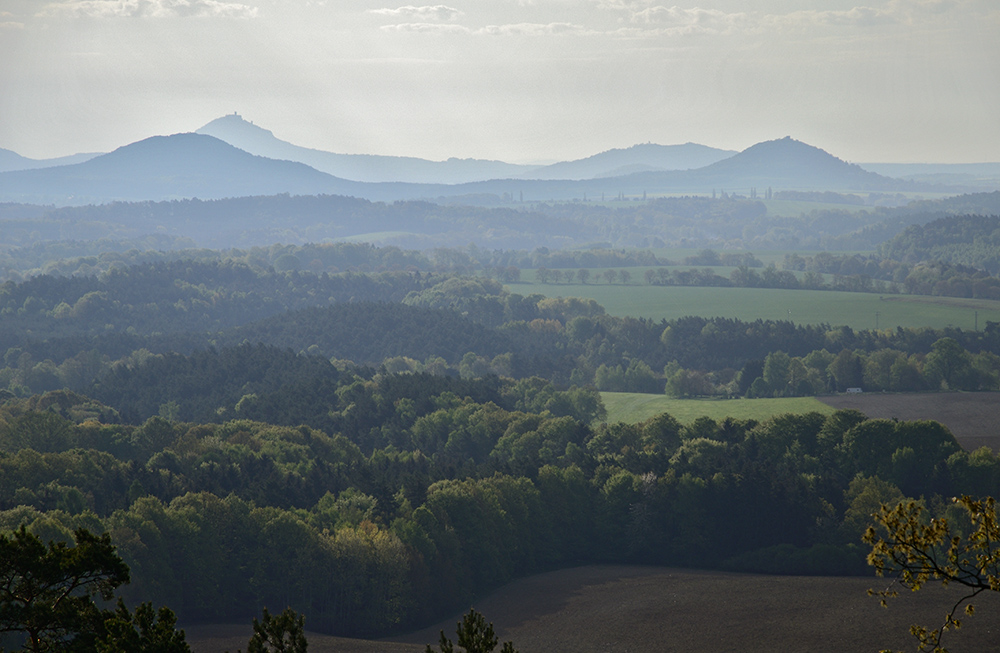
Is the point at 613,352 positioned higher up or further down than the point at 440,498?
further down

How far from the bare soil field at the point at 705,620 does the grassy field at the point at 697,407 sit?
4734 cm

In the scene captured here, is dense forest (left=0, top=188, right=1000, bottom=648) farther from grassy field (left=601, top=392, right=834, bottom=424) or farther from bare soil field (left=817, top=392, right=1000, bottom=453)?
bare soil field (left=817, top=392, right=1000, bottom=453)

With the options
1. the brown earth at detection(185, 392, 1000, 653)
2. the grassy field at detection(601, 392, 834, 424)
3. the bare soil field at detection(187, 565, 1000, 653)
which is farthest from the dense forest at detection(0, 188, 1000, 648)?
the bare soil field at detection(187, 565, 1000, 653)

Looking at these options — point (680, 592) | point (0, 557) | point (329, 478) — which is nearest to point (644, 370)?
point (329, 478)

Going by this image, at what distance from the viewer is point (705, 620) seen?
47250mm

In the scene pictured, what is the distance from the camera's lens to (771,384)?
13725 centimetres

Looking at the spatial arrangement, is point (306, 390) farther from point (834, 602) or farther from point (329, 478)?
point (834, 602)

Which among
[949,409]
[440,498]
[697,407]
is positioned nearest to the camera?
[440,498]

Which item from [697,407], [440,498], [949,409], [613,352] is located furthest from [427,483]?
[613,352]

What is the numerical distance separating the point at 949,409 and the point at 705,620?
2865 inches

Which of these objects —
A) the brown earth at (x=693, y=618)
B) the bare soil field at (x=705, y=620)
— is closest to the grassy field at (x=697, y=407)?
the brown earth at (x=693, y=618)

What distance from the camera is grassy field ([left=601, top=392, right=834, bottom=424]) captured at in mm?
106312

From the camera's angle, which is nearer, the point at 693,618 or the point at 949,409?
the point at 693,618

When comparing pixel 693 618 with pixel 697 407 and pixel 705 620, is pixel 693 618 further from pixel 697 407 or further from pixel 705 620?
pixel 697 407
